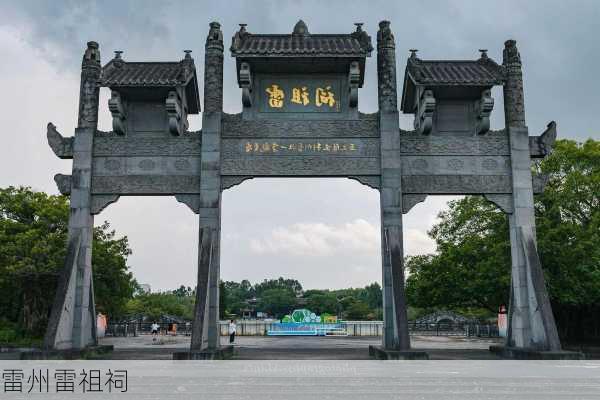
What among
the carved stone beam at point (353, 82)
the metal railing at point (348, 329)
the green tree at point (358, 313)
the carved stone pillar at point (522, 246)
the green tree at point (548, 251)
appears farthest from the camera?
the green tree at point (358, 313)

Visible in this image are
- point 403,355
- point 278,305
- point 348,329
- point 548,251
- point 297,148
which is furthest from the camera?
point 278,305

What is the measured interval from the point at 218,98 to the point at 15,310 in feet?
69.6

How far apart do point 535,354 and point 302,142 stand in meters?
7.30

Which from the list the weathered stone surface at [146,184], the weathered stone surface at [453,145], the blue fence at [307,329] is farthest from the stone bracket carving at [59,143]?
the blue fence at [307,329]

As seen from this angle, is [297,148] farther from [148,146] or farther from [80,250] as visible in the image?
[80,250]

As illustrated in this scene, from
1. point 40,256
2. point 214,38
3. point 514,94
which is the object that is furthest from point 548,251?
point 40,256

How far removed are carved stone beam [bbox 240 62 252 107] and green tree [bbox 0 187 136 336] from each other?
1121 centimetres

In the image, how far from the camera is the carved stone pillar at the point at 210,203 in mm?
13305

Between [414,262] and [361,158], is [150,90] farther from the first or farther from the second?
[414,262]

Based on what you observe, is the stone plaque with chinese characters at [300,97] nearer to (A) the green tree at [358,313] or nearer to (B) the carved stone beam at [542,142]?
(B) the carved stone beam at [542,142]

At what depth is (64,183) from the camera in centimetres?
1459

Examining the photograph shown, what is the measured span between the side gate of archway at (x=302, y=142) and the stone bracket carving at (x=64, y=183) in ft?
0.09

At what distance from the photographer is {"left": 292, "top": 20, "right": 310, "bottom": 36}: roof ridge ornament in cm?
1561
